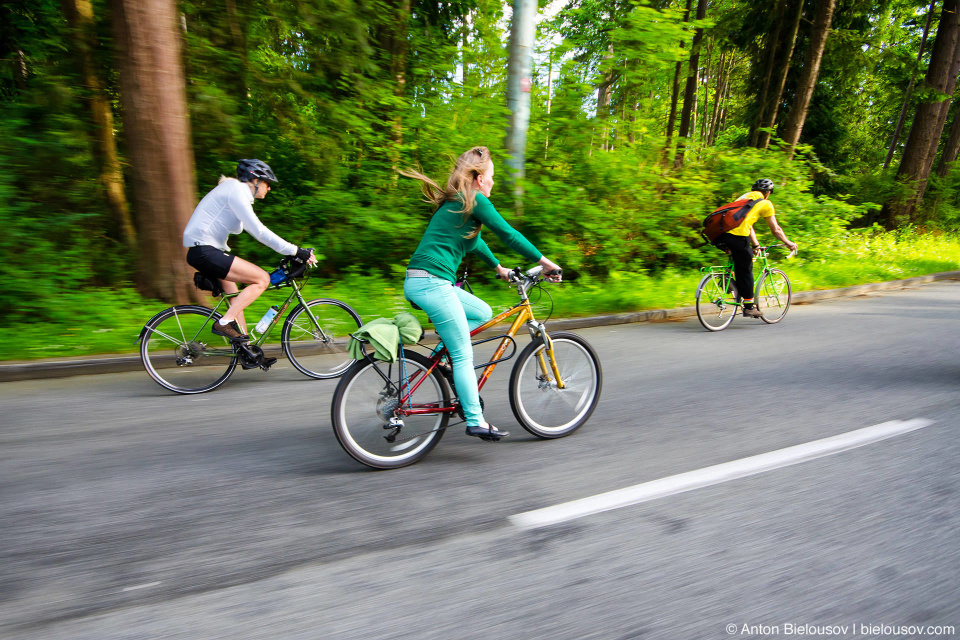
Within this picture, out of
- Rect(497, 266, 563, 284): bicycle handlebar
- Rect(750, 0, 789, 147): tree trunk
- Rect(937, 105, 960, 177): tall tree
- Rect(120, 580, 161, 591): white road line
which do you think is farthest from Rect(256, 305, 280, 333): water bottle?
Rect(937, 105, 960, 177): tall tree

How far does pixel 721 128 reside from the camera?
43.6 metres

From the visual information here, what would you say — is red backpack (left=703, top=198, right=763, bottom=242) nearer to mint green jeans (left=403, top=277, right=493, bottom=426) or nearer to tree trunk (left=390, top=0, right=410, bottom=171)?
tree trunk (left=390, top=0, right=410, bottom=171)

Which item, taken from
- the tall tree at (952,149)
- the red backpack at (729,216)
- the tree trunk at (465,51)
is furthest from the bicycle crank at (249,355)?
the tall tree at (952,149)

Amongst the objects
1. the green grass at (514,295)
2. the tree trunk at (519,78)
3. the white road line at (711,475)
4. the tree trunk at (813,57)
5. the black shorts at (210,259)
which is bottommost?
the green grass at (514,295)

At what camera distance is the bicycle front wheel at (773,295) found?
9.26 metres

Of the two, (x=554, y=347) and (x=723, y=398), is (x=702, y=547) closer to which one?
(x=554, y=347)

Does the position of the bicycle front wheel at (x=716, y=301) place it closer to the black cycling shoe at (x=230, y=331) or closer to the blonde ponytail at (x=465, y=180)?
the blonde ponytail at (x=465, y=180)

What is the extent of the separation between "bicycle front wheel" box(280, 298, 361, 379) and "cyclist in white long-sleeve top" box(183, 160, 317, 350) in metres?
0.62

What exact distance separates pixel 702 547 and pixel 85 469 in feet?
12.1

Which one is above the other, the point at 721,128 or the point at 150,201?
the point at 721,128

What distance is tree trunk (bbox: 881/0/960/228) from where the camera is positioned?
18.6m

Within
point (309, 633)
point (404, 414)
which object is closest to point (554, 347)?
point (404, 414)

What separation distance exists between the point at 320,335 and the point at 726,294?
19.4 feet

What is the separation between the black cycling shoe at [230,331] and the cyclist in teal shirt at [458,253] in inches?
107
